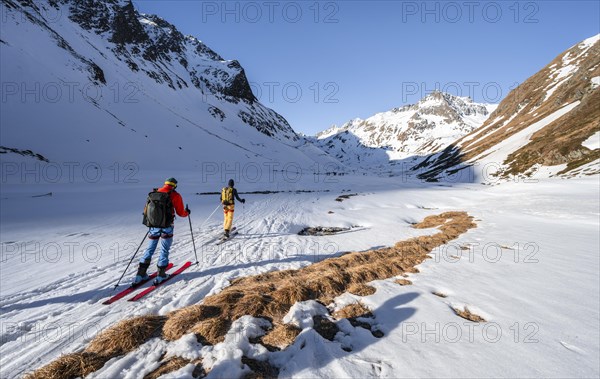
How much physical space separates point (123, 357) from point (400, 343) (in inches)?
159

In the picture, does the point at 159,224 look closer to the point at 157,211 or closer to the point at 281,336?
the point at 157,211

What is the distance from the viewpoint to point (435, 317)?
4.58 metres

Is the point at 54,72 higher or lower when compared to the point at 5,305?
higher

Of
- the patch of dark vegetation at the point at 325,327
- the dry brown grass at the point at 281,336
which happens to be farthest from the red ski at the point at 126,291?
the patch of dark vegetation at the point at 325,327

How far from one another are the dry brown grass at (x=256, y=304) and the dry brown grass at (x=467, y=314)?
73.9 inches

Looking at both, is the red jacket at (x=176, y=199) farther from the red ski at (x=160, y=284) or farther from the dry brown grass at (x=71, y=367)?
the dry brown grass at (x=71, y=367)

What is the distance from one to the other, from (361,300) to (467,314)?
76.2 inches

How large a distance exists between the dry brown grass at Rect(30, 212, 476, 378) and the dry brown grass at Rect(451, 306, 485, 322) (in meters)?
1.88

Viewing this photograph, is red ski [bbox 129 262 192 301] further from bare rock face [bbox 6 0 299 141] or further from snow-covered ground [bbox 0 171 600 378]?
bare rock face [bbox 6 0 299 141]

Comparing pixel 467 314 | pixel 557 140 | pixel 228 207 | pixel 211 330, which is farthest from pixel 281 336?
pixel 557 140

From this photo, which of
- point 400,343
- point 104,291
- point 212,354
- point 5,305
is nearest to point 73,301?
point 104,291

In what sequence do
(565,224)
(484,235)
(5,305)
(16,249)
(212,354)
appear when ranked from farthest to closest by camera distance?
1. (565,224)
2. (484,235)
3. (16,249)
4. (5,305)
5. (212,354)

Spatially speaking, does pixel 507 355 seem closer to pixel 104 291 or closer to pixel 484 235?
pixel 104 291

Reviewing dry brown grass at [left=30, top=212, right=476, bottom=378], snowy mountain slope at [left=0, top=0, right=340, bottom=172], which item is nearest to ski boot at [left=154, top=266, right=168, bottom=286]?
dry brown grass at [left=30, top=212, right=476, bottom=378]
